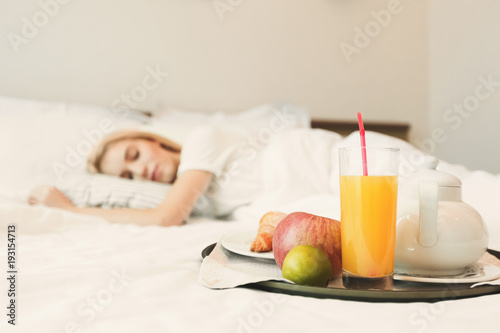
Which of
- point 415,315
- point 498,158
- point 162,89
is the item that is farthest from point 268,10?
point 415,315

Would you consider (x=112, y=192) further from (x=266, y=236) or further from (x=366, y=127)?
(x=366, y=127)

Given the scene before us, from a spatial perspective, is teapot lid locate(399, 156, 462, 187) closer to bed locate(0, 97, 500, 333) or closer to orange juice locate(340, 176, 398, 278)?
orange juice locate(340, 176, 398, 278)

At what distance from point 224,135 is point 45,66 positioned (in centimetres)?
100

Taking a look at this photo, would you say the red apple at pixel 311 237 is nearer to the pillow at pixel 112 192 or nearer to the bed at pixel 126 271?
the bed at pixel 126 271

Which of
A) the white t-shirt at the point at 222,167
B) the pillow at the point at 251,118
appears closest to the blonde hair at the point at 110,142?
the white t-shirt at the point at 222,167

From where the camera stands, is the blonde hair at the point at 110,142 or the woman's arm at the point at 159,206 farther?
the blonde hair at the point at 110,142

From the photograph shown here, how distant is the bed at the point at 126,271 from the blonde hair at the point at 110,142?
0.06 m

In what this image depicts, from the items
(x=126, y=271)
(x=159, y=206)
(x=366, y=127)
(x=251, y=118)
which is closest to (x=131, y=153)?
(x=159, y=206)

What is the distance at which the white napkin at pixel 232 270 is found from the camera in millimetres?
603

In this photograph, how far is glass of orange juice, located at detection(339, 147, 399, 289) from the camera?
0.57 metres

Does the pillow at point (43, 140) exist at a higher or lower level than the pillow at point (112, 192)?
higher

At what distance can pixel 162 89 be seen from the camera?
7.26ft

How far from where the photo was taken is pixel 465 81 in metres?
2.45

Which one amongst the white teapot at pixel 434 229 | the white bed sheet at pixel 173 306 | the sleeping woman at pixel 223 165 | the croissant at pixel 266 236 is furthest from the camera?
the sleeping woman at pixel 223 165
